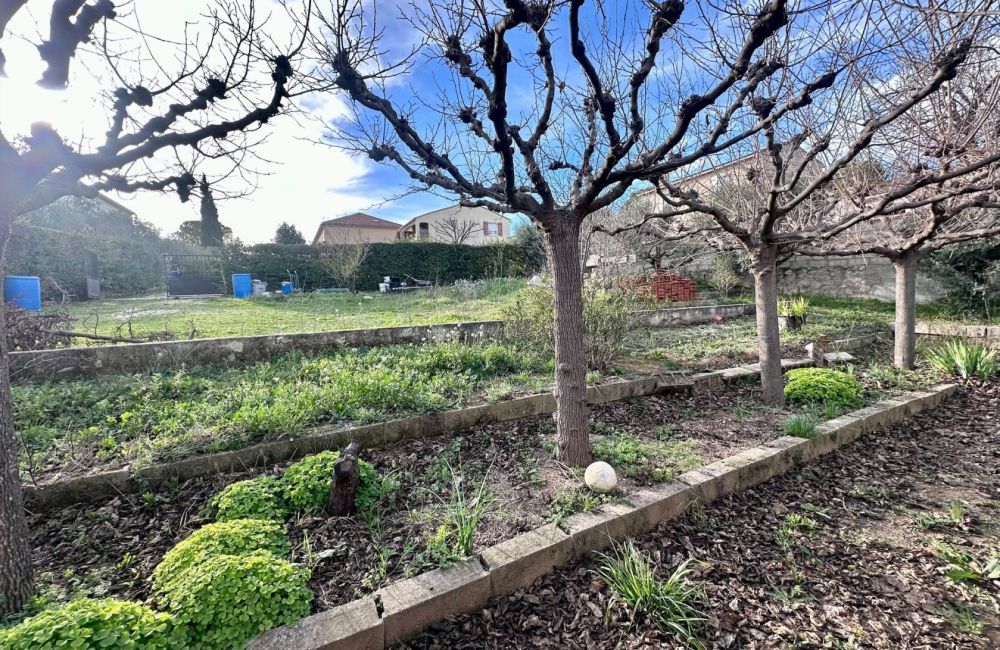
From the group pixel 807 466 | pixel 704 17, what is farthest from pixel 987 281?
pixel 704 17

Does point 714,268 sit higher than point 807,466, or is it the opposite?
point 714,268

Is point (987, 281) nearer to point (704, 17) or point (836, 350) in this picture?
point (836, 350)

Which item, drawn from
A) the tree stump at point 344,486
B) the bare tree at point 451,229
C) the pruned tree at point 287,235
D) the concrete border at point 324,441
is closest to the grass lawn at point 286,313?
the concrete border at point 324,441

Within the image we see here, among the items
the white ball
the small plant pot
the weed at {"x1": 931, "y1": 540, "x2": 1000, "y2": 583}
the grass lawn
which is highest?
the grass lawn

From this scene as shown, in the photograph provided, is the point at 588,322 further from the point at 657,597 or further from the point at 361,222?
the point at 361,222

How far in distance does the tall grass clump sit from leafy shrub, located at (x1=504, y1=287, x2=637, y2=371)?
3.23m

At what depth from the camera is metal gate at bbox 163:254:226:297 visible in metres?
13.2

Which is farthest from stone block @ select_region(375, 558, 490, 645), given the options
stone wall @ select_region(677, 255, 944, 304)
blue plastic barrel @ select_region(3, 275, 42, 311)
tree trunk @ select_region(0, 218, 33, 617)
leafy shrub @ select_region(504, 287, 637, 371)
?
stone wall @ select_region(677, 255, 944, 304)

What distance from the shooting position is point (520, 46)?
9.90 feet

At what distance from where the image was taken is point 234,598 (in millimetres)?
1553

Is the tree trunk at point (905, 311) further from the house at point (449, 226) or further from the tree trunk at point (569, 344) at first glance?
Answer: the house at point (449, 226)

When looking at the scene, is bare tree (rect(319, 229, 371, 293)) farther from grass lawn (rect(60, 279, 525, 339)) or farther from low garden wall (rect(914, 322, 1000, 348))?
low garden wall (rect(914, 322, 1000, 348))

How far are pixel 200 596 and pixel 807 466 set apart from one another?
13.0 feet

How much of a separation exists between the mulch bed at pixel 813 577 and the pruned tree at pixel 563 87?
990 millimetres
